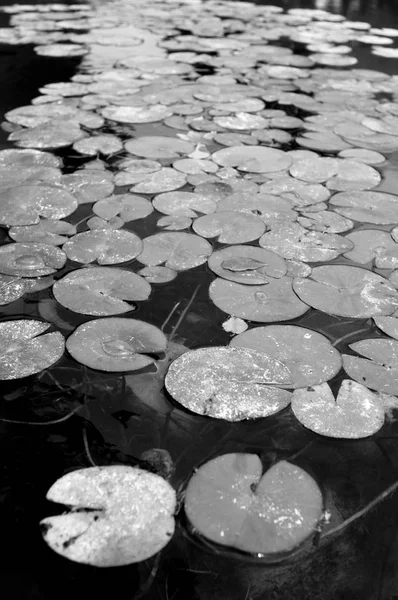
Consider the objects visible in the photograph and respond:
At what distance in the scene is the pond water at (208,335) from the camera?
3.06ft

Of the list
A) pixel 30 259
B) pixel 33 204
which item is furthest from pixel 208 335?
pixel 33 204

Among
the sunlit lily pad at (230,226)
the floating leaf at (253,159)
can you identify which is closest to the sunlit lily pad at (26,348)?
the sunlit lily pad at (230,226)

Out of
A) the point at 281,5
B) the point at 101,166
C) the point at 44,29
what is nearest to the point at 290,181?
the point at 101,166

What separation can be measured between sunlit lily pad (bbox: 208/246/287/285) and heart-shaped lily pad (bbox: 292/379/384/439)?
1.48 feet

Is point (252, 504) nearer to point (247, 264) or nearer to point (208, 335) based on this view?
point (208, 335)

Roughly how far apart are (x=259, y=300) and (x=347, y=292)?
0.26 meters

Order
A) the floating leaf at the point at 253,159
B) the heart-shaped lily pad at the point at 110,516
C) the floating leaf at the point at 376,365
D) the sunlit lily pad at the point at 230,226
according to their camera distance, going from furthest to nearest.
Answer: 1. the floating leaf at the point at 253,159
2. the sunlit lily pad at the point at 230,226
3. the floating leaf at the point at 376,365
4. the heart-shaped lily pad at the point at 110,516

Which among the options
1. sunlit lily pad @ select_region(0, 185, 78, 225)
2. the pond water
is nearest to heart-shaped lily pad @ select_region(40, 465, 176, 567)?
the pond water

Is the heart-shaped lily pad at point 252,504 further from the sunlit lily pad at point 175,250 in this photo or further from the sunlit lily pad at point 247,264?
the sunlit lily pad at point 175,250

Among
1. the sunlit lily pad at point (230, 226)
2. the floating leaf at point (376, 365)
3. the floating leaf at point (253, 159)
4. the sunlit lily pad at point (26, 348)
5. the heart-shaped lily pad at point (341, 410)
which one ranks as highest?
the floating leaf at point (253, 159)

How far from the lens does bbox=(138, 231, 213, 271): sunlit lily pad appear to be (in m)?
1.69

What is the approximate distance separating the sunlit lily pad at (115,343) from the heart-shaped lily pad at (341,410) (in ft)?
1.25

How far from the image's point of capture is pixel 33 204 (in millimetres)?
2008

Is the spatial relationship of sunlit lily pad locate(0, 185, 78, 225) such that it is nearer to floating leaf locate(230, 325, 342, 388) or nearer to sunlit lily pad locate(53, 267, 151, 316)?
sunlit lily pad locate(53, 267, 151, 316)
